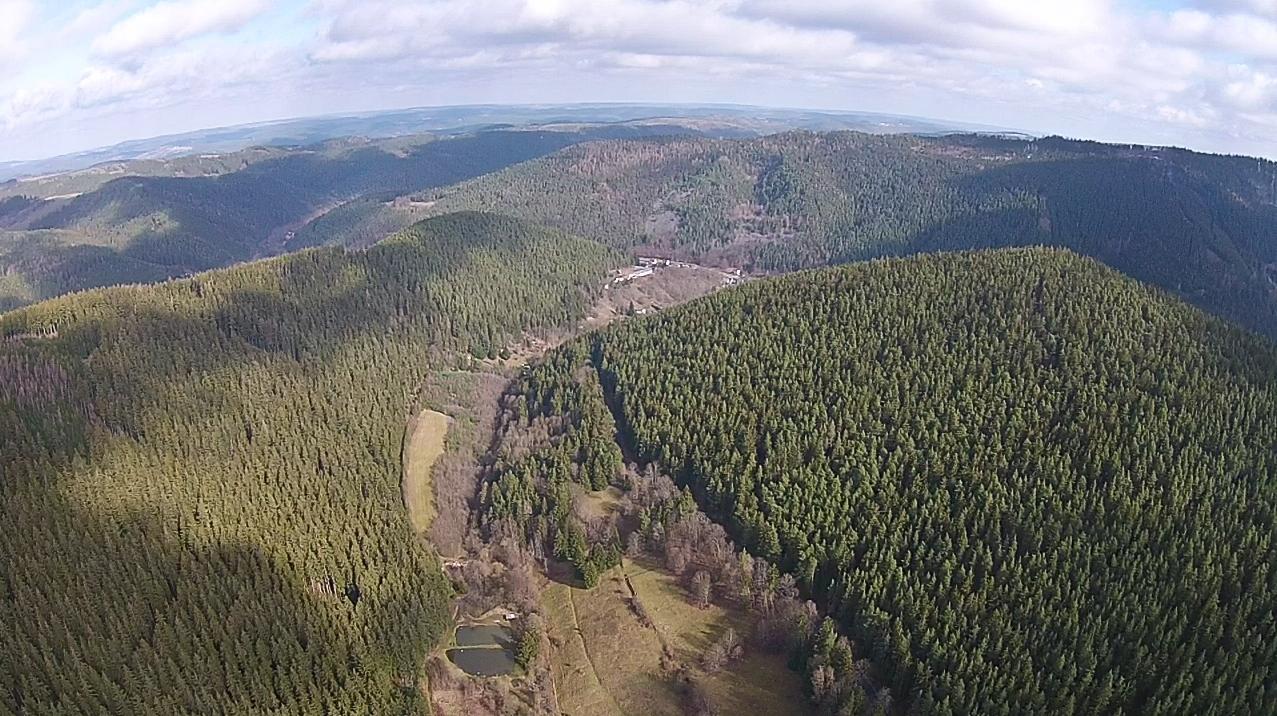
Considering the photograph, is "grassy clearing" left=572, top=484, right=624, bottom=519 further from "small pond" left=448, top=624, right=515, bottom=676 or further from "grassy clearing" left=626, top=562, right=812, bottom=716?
"small pond" left=448, top=624, right=515, bottom=676

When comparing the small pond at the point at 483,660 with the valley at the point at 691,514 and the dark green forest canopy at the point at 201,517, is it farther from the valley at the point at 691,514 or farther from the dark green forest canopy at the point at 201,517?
the dark green forest canopy at the point at 201,517

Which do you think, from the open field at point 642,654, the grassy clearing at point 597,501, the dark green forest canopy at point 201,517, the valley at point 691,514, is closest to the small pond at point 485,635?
the valley at point 691,514

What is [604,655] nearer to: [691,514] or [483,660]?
[483,660]

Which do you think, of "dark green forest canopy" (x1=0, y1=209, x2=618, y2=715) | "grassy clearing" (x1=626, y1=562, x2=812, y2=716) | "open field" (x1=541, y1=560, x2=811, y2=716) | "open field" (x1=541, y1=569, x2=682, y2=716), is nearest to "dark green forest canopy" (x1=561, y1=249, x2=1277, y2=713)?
"grassy clearing" (x1=626, y1=562, x2=812, y2=716)

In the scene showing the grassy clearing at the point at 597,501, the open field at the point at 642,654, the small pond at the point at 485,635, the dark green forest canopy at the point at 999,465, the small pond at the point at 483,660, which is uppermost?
the dark green forest canopy at the point at 999,465

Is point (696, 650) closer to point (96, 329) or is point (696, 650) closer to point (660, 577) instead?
point (660, 577)

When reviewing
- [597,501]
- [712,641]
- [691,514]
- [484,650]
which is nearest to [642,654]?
[712,641]

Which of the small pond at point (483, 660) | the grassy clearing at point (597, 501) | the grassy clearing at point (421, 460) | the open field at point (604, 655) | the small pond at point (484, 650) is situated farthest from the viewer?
the grassy clearing at point (421, 460)
